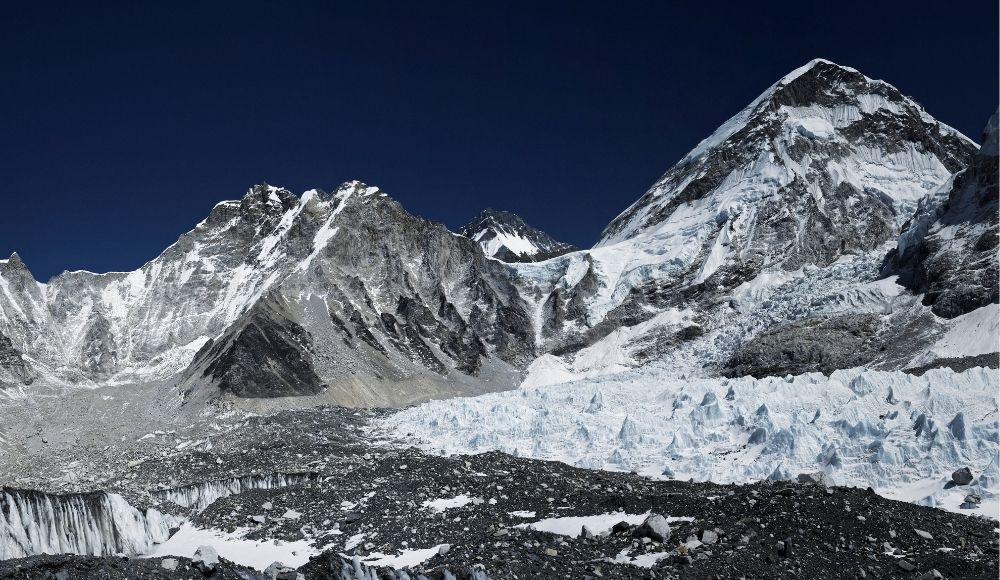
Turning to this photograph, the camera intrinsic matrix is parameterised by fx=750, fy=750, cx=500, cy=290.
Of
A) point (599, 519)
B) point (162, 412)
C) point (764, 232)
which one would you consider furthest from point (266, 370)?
point (764, 232)

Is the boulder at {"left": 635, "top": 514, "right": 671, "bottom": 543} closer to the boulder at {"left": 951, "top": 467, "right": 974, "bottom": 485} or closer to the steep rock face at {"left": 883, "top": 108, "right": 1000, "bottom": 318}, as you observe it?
the boulder at {"left": 951, "top": 467, "right": 974, "bottom": 485}

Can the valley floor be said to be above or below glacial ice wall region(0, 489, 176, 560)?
below

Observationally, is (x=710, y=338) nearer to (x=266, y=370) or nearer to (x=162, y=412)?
(x=266, y=370)

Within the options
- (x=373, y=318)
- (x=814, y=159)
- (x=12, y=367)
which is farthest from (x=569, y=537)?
(x=814, y=159)

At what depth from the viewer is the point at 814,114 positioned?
152625mm

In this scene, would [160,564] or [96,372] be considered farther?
[96,372]

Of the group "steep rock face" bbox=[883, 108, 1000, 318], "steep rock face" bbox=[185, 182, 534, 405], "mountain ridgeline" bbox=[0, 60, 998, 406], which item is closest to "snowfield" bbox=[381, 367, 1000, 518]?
"mountain ridgeline" bbox=[0, 60, 998, 406]

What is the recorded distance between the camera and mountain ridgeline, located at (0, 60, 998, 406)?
76.1m

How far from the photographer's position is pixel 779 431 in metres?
31.6

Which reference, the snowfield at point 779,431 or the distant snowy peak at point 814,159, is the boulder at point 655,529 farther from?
the distant snowy peak at point 814,159

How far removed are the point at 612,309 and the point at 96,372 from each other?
76818 millimetres

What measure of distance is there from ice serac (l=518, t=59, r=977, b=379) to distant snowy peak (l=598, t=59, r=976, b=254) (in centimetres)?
32

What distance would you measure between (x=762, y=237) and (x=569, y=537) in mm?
111783

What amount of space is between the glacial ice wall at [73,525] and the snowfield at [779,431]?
19.1 metres
